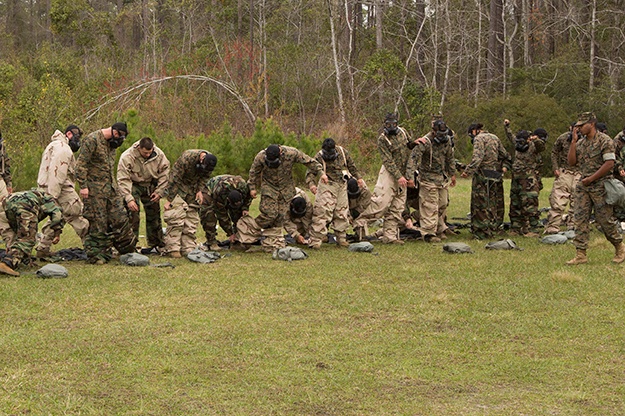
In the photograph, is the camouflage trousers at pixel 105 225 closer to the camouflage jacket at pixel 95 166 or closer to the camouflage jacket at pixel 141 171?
the camouflage jacket at pixel 95 166

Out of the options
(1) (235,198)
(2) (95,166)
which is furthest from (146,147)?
(1) (235,198)

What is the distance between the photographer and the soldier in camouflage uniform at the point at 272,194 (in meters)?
13.0

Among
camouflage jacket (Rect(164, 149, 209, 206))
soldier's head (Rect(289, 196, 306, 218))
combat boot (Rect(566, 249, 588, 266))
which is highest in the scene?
camouflage jacket (Rect(164, 149, 209, 206))

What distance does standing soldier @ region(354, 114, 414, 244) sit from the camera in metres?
13.9

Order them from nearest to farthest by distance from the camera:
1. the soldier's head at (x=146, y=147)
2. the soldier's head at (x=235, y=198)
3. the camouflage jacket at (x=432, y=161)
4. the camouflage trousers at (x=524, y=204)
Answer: the soldier's head at (x=146, y=147) < the soldier's head at (x=235, y=198) < the camouflage jacket at (x=432, y=161) < the camouflage trousers at (x=524, y=204)

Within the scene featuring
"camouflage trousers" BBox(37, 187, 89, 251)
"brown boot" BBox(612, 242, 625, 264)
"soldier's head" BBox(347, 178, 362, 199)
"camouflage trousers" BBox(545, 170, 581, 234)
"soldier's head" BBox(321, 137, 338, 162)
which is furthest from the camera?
"camouflage trousers" BBox(545, 170, 581, 234)

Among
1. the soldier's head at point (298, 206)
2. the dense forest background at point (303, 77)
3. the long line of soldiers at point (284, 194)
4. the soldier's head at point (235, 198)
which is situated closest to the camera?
the long line of soldiers at point (284, 194)

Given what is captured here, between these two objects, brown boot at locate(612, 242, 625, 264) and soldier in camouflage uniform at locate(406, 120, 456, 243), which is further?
soldier in camouflage uniform at locate(406, 120, 456, 243)

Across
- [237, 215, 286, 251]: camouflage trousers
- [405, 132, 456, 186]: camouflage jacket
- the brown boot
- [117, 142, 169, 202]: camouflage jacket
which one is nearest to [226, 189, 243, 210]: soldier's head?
[237, 215, 286, 251]: camouflage trousers

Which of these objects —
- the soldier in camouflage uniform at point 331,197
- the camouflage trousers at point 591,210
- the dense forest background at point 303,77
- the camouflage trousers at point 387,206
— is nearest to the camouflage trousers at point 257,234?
the soldier in camouflage uniform at point 331,197

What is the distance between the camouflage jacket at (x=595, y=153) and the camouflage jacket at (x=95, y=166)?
680 cm

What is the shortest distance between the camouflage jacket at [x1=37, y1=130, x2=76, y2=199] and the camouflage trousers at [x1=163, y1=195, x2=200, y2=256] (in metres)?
1.61

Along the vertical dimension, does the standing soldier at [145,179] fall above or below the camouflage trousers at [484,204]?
above

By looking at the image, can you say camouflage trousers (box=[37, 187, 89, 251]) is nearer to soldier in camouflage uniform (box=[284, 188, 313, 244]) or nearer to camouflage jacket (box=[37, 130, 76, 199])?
camouflage jacket (box=[37, 130, 76, 199])
